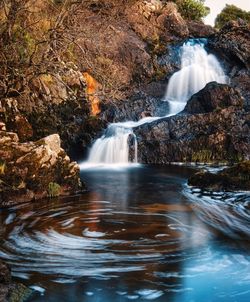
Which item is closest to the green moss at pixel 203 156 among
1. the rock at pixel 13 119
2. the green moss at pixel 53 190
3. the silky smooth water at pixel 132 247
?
the rock at pixel 13 119

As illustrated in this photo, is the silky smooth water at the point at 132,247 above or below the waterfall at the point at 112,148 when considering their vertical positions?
below

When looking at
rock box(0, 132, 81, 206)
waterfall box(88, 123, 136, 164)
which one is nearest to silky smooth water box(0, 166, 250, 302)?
rock box(0, 132, 81, 206)

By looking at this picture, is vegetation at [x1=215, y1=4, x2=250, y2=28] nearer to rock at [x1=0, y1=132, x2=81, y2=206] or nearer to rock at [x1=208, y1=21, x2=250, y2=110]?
rock at [x1=208, y1=21, x2=250, y2=110]

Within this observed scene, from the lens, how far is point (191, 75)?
24.9 metres

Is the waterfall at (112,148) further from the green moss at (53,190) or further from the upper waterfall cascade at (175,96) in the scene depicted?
the green moss at (53,190)

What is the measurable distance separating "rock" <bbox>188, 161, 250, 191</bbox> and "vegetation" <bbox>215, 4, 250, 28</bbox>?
99.5 ft

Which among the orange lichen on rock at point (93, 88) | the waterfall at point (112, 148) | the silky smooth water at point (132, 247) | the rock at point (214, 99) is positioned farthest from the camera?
the orange lichen on rock at point (93, 88)

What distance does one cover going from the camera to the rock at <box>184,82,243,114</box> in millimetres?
19688

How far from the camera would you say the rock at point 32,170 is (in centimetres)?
941

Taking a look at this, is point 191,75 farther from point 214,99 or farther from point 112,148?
point 112,148

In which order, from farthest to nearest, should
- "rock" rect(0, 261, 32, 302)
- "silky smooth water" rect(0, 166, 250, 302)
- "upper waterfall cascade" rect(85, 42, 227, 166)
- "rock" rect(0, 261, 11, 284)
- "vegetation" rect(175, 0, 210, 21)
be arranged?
"vegetation" rect(175, 0, 210, 21), "upper waterfall cascade" rect(85, 42, 227, 166), "silky smooth water" rect(0, 166, 250, 302), "rock" rect(0, 261, 11, 284), "rock" rect(0, 261, 32, 302)

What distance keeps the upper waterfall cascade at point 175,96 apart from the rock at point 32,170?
23.4ft

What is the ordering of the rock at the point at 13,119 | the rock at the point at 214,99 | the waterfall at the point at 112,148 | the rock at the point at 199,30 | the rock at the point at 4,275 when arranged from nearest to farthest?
1. the rock at the point at 4,275
2. the rock at the point at 13,119
3. the waterfall at the point at 112,148
4. the rock at the point at 214,99
5. the rock at the point at 199,30

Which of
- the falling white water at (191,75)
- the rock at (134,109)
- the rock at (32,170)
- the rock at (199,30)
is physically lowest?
the rock at (32,170)
